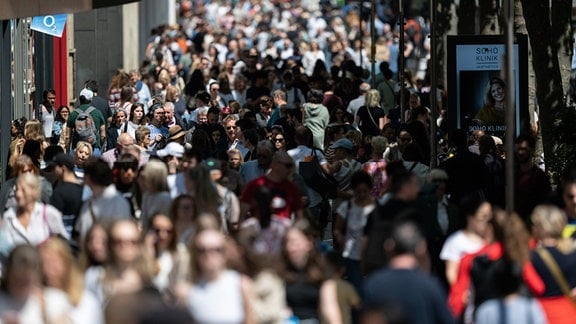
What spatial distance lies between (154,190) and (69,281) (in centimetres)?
373

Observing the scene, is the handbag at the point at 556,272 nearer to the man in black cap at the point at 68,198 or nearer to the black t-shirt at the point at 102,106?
the man in black cap at the point at 68,198

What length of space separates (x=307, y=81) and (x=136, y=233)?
20.1 metres

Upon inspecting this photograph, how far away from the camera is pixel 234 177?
16.9m

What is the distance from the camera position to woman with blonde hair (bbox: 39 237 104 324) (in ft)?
35.2

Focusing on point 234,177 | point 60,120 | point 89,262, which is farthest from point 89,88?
point 89,262

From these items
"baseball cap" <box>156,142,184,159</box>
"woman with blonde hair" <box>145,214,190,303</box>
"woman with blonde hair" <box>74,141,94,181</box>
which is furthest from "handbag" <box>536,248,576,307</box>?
"woman with blonde hair" <box>74,141,94,181</box>

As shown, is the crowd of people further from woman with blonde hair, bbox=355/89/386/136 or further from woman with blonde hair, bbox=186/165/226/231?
woman with blonde hair, bbox=355/89/386/136

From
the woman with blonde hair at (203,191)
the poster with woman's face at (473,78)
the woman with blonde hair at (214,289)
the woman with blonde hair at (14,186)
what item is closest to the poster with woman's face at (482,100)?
the poster with woman's face at (473,78)

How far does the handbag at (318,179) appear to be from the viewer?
715 inches

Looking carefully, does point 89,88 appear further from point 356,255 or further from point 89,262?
point 89,262

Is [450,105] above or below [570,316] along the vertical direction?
above

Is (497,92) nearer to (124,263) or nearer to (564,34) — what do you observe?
A: (564,34)

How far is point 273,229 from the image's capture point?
13930 millimetres

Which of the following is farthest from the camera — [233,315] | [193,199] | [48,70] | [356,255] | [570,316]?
[48,70]
